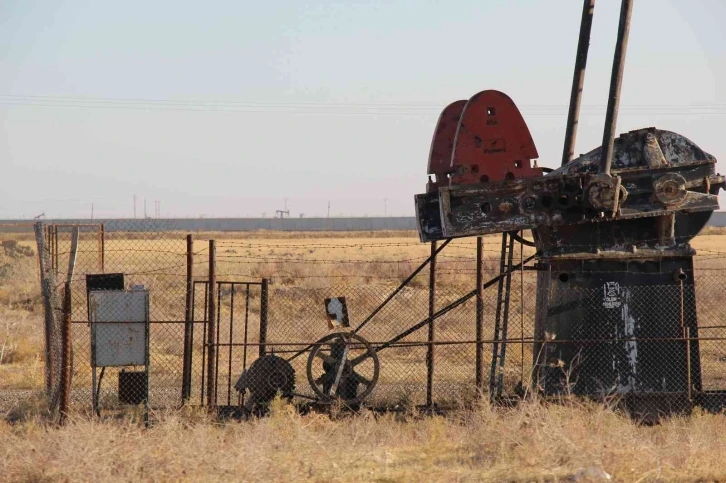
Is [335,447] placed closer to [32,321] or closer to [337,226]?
[32,321]

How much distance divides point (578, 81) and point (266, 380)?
5.60 metres

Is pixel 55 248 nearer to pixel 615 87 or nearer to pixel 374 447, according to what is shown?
pixel 374 447

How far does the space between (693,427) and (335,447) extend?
401 centimetres

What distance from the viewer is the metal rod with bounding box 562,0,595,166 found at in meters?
12.5

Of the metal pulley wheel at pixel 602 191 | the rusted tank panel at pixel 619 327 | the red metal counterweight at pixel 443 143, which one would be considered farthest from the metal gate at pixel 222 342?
the metal pulley wheel at pixel 602 191

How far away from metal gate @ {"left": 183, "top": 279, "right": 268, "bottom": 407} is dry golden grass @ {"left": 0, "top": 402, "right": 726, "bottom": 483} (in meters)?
1.65

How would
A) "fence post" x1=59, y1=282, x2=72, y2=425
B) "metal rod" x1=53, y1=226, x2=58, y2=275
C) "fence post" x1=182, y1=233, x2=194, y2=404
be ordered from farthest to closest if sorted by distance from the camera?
"metal rod" x1=53, y1=226, x2=58, y2=275 → "fence post" x1=182, y1=233, x2=194, y2=404 → "fence post" x1=59, y1=282, x2=72, y2=425

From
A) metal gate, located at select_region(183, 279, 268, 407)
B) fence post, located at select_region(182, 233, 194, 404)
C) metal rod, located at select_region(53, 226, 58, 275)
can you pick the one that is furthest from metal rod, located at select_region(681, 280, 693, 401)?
metal rod, located at select_region(53, 226, 58, 275)

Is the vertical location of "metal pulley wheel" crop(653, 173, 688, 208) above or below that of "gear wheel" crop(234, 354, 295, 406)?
above

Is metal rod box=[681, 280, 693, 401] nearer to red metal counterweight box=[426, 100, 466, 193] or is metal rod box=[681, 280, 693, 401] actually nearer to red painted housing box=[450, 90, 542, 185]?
red painted housing box=[450, 90, 542, 185]

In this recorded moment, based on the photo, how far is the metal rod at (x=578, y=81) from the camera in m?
12.5

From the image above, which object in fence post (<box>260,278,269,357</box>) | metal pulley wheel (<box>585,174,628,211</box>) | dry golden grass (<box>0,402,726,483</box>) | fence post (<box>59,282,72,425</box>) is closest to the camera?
dry golden grass (<box>0,402,726,483</box>)

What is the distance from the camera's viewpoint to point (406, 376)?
16.2 metres

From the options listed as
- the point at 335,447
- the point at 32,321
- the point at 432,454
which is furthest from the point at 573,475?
the point at 32,321
